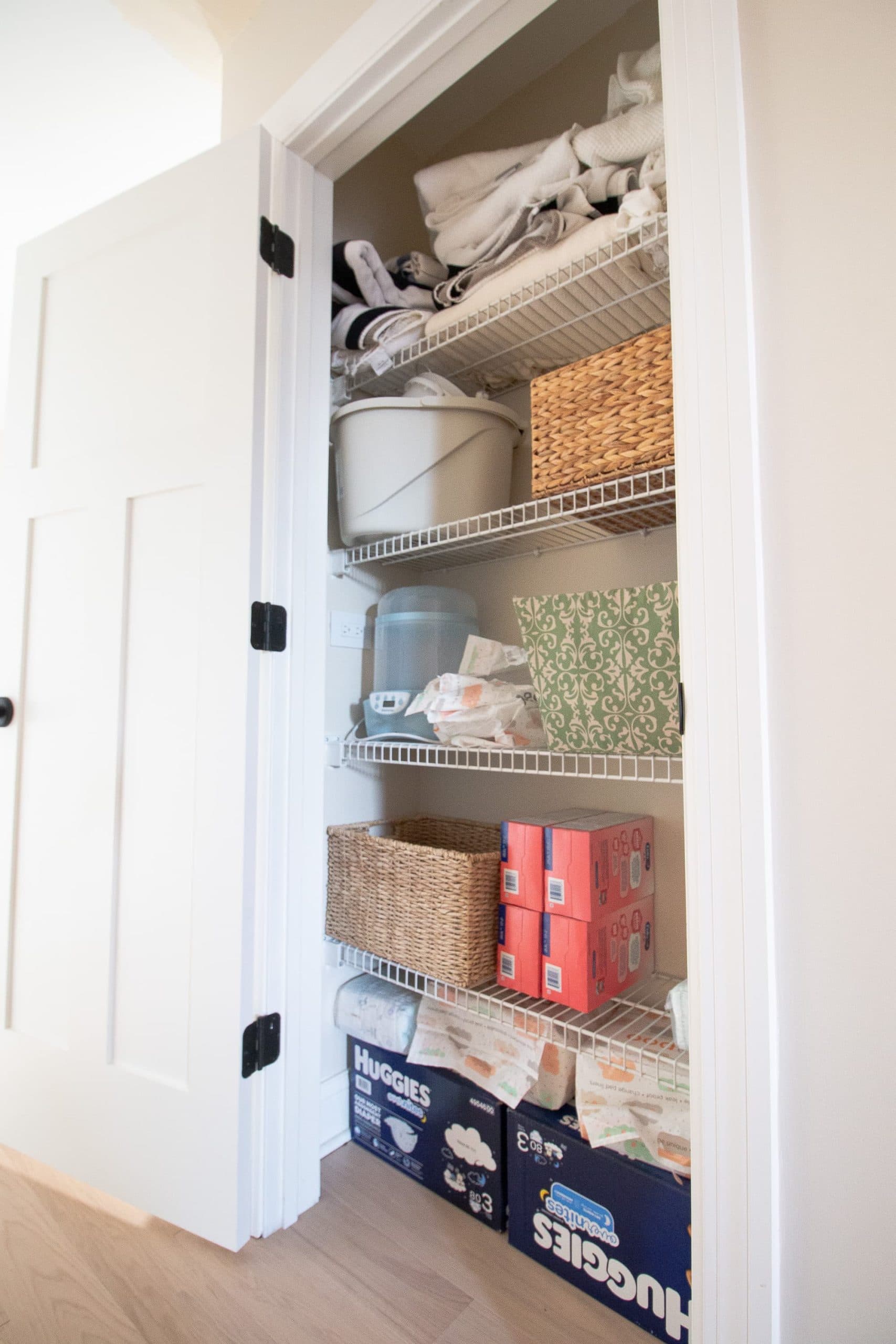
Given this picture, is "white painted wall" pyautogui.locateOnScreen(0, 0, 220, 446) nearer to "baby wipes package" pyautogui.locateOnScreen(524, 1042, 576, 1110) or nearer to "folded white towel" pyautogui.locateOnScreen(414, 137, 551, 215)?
"folded white towel" pyautogui.locateOnScreen(414, 137, 551, 215)

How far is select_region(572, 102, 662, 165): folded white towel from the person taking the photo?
1068 mm

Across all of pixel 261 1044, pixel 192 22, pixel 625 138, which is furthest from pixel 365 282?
pixel 261 1044

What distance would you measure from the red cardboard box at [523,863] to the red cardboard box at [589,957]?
44 mm

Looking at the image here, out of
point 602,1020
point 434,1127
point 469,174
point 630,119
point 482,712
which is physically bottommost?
point 434,1127

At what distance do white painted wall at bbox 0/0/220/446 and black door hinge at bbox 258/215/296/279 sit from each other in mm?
763

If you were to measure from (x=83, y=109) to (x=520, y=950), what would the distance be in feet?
7.49

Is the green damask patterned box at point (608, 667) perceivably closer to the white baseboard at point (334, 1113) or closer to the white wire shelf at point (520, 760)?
the white wire shelf at point (520, 760)

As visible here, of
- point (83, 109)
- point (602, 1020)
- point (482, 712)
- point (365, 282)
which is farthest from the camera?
point (83, 109)

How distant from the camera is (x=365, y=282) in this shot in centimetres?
145

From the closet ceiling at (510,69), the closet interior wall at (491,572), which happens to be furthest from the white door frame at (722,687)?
the closet ceiling at (510,69)

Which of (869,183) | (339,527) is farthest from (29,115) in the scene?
(869,183)

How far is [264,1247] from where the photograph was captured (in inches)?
43.8

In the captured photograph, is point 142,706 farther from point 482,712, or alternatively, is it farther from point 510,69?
point 510,69

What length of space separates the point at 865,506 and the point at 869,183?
30cm
